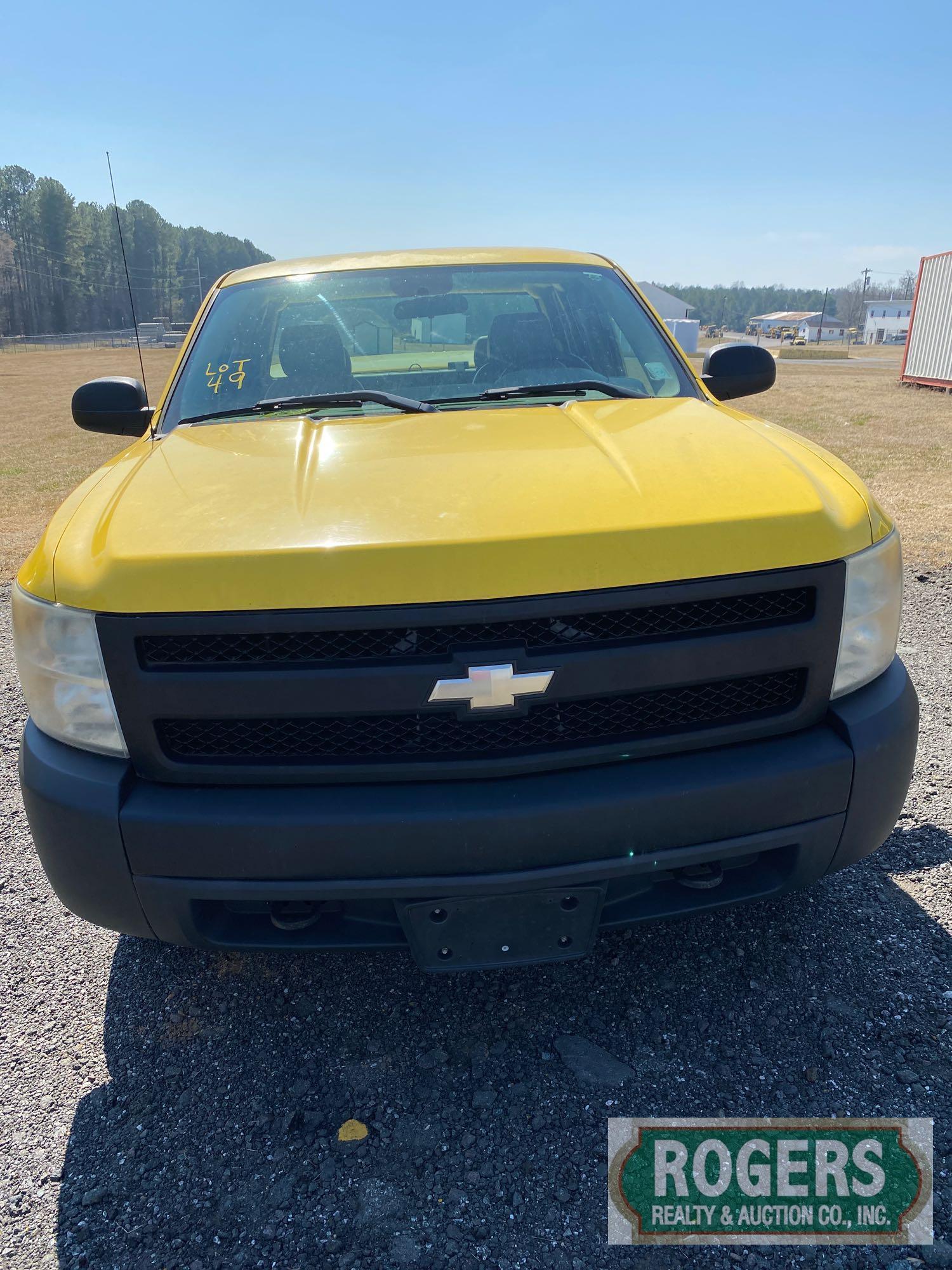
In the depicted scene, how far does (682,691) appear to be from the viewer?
6.17 ft

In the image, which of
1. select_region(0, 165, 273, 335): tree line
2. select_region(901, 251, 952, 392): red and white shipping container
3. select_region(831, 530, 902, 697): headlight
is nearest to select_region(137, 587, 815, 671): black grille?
select_region(831, 530, 902, 697): headlight

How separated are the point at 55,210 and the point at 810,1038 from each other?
99.2 metres

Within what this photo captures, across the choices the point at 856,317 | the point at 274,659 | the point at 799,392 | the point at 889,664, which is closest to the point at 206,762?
the point at 274,659

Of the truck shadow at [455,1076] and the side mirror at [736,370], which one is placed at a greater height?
the side mirror at [736,370]

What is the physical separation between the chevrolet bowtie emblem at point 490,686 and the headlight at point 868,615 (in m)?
0.71

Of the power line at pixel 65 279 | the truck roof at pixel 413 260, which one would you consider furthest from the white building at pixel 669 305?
the truck roof at pixel 413 260

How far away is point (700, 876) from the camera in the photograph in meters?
1.97

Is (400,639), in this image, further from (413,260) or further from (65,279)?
(65,279)

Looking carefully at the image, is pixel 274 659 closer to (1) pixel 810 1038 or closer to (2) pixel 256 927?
(2) pixel 256 927

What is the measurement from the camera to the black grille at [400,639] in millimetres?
1731

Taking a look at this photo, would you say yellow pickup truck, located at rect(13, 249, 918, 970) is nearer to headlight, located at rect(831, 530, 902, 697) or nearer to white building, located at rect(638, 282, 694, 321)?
headlight, located at rect(831, 530, 902, 697)

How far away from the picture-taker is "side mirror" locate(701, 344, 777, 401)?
3.21 metres

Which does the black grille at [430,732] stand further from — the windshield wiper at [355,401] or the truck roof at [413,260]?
the truck roof at [413,260]

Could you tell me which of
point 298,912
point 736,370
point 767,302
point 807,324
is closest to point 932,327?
point 736,370
